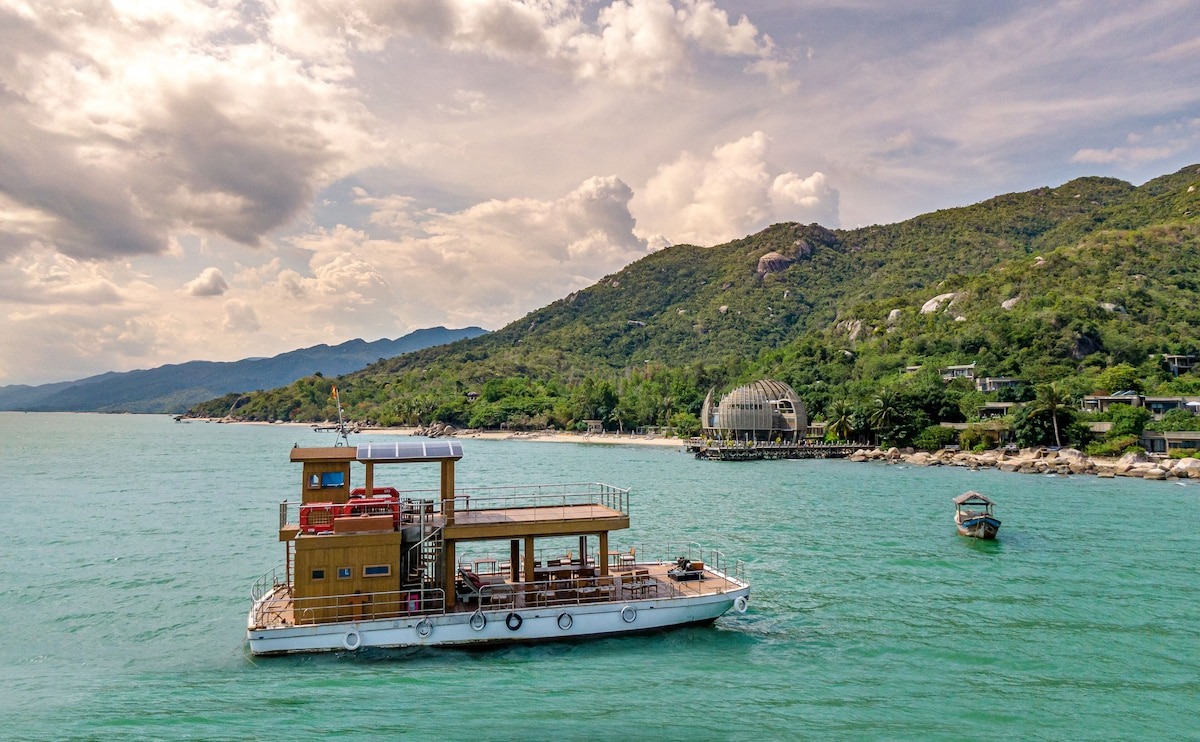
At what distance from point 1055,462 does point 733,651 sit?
62.3 metres

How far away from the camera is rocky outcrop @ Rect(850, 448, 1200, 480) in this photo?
6406 cm

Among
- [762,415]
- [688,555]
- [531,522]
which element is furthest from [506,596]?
[762,415]

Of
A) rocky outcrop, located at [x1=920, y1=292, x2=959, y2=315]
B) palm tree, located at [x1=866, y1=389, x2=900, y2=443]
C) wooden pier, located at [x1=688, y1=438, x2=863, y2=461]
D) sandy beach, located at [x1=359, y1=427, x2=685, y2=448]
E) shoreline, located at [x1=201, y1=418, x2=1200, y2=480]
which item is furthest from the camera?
rocky outcrop, located at [x1=920, y1=292, x2=959, y2=315]

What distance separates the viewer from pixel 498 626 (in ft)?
68.8

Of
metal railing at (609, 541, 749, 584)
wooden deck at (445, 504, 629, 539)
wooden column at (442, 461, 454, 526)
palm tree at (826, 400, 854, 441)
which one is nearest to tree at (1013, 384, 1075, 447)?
palm tree at (826, 400, 854, 441)

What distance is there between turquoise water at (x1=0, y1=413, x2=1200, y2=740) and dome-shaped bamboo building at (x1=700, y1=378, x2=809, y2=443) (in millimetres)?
60224

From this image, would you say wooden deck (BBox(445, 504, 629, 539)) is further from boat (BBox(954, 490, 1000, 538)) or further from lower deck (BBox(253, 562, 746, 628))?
boat (BBox(954, 490, 1000, 538))

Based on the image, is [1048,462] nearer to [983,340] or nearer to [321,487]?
[983,340]

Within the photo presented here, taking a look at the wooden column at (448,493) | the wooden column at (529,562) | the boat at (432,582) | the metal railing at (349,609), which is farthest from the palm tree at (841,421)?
the metal railing at (349,609)

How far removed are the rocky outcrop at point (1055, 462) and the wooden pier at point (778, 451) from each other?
8.40 m

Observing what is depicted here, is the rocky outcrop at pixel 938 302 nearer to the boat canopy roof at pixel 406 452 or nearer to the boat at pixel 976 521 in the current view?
the boat at pixel 976 521

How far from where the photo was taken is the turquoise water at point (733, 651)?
→ 1709 centimetres

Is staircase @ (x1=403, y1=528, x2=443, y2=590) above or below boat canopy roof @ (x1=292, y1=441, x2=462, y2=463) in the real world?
below

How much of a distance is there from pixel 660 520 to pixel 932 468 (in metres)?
42.8
